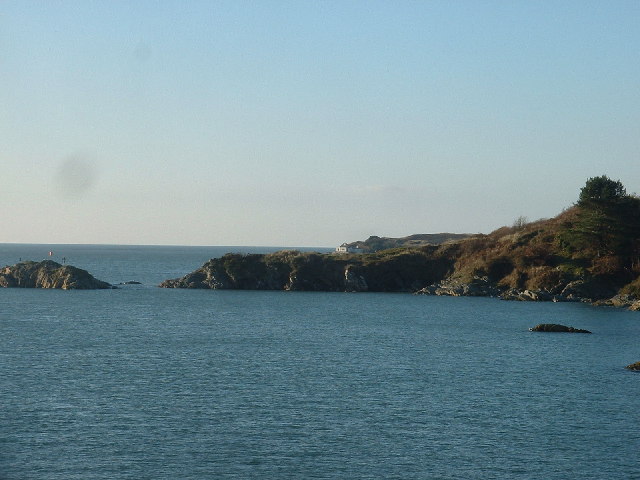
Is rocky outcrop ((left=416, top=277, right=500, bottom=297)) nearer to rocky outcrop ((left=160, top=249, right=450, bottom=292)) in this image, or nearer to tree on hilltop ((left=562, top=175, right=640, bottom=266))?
rocky outcrop ((left=160, top=249, right=450, bottom=292))

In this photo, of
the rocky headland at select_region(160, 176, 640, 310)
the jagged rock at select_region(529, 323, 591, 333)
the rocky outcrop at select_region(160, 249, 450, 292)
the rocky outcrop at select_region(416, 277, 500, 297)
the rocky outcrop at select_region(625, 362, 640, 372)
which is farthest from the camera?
the rocky outcrop at select_region(160, 249, 450, 292)

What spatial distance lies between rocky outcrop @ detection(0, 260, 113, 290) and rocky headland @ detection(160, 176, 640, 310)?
621 inches

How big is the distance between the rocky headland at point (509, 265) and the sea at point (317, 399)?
29366 mm

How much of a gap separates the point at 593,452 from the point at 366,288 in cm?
11433

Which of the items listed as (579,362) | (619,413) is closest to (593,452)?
(619,413)

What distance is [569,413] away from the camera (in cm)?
5125

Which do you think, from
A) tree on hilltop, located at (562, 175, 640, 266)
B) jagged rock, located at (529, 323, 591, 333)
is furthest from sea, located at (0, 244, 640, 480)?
tree on hilltop, located at (562, 175, 640, 266)

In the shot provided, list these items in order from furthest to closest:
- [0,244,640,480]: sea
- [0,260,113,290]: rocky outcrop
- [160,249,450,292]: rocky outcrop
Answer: [160,249,450,292]: rocky outcrop < [0,260,113,290]: rocky outcrop < [0,244,640,480]: sea

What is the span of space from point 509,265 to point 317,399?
101 metres

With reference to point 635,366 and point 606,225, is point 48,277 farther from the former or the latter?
point 635,366

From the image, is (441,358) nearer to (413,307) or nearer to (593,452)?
(593,452)

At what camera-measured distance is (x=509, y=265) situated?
149250 mm

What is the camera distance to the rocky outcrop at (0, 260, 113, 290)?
516 ft

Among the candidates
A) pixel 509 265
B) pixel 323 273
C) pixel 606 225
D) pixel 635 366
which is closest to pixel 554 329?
pixel 635 366
